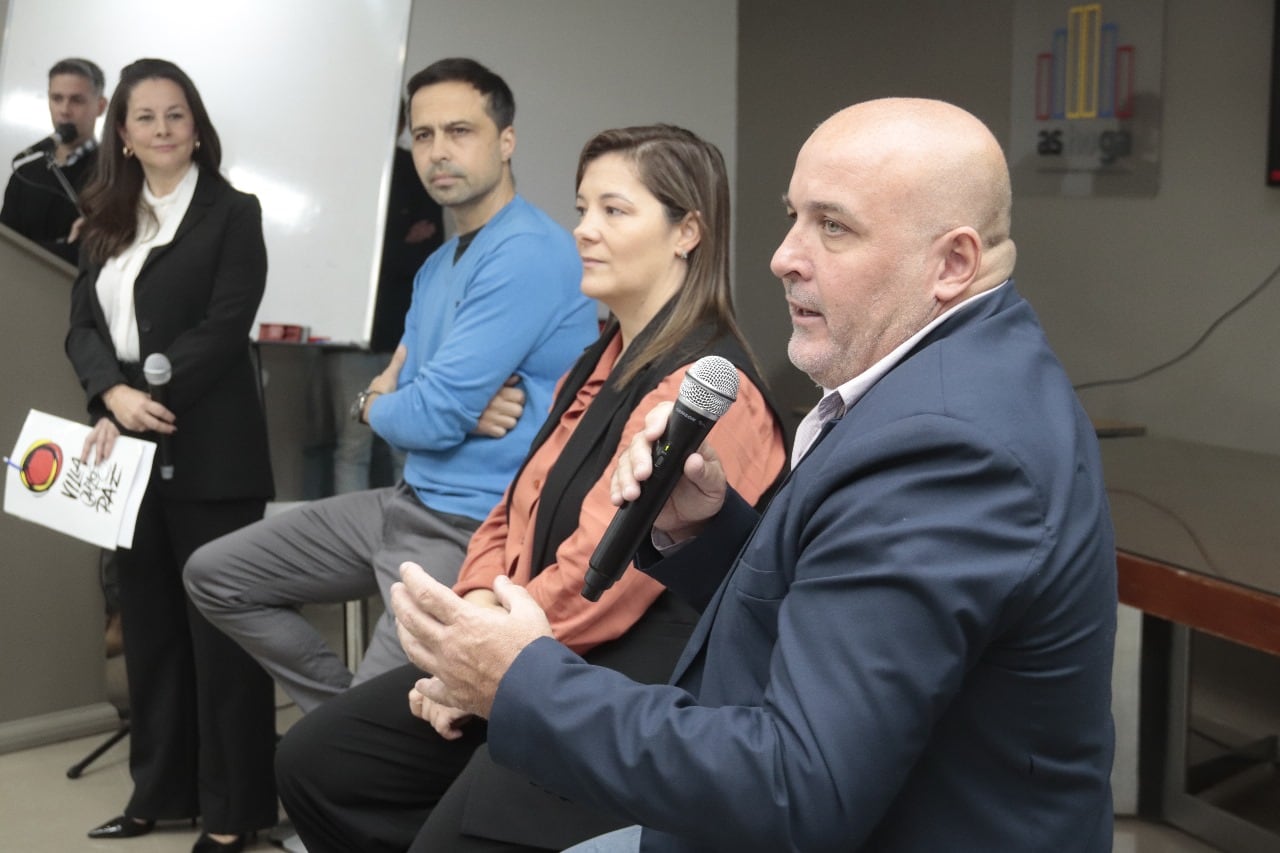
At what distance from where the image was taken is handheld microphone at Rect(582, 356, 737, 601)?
4.20 feet

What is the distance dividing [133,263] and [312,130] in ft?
2.48

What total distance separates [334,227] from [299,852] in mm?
1527

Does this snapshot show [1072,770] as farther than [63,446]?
No

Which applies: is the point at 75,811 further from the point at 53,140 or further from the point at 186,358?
the point at 53,140

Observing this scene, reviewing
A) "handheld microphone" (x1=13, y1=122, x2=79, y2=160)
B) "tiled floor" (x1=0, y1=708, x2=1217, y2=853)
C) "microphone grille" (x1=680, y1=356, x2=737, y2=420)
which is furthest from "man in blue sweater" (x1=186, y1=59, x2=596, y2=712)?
"microphone grille" (x1=680, y1=356, x2=737, y2=420)

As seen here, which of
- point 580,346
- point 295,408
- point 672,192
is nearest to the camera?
point 672,192

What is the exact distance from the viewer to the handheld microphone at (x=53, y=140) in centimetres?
333

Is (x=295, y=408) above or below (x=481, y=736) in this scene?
above

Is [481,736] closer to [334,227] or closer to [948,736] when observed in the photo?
[948,736]

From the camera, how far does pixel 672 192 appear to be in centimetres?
213

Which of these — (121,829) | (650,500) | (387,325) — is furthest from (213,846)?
(650,500)

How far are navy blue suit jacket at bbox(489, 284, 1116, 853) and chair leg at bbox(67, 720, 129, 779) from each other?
2556mm

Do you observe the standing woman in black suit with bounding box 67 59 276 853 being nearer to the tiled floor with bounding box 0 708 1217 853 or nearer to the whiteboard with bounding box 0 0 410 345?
the tiled floor with bounding box 0 708 1217 853

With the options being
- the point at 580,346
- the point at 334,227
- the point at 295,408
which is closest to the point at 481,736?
the point at 580,346
